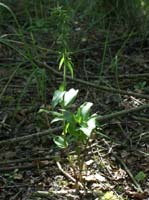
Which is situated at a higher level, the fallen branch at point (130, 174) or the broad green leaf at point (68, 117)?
the broad green leaf at point (68, 117)

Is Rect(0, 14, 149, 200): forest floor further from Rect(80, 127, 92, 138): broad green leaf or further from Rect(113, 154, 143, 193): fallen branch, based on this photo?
Rect(80, 127, 92, 138): broad green leaf

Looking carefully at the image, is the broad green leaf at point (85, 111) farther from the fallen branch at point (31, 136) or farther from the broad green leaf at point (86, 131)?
the fallen branch at point (31, 136)

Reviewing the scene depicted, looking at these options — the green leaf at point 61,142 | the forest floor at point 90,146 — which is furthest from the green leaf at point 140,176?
the green leaf at point 61,142

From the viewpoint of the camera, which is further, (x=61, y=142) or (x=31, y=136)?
(x=31, y=136)

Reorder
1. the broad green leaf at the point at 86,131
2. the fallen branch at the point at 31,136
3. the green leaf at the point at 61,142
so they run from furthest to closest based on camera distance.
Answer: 1. the fallen branch at the point at 31,136
2. the green leaf at the point at 61,142
3. the broad green leaf at the point at 86,131

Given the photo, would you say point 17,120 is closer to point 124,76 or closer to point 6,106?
point 6,106

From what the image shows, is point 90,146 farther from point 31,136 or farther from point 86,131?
point 86,131

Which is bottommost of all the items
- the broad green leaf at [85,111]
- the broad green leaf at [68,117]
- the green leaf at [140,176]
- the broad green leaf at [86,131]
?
the green leaf at [140,176]

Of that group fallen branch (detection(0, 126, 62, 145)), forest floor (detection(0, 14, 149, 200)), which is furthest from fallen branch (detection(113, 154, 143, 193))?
fallen branch (detection(0, 126, 62, 145))

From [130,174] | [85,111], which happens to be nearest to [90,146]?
[130,174]

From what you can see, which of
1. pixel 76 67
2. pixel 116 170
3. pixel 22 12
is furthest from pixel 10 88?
pixel 22 12
